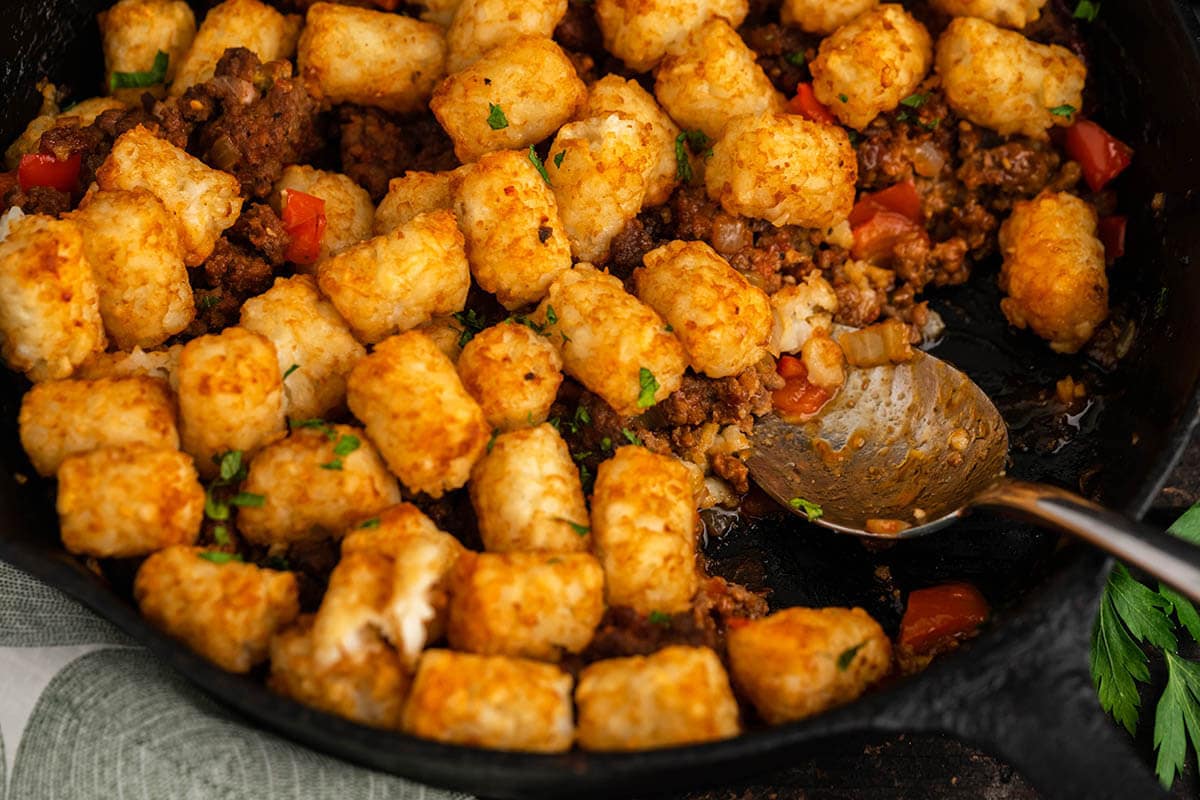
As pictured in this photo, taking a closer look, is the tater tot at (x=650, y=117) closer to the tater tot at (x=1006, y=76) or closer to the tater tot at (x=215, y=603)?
the tater tot at (x=1006, y=76)

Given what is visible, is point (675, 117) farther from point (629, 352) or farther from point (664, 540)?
point (664, 540)

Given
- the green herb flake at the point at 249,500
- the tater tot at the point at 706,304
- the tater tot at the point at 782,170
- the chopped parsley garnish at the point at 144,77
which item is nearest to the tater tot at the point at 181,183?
the chopped parsley garnish at the point at 144,77

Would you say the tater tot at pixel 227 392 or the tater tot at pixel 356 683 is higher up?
the tater tot at pixel 227 392

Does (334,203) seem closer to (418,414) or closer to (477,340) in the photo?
(477,340)

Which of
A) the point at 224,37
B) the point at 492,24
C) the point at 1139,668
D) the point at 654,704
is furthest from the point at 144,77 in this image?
the point at 1139,668

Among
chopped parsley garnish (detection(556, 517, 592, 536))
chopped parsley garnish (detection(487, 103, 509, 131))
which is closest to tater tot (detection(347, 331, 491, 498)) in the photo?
chopped parsley garnish (detection(556, 517, 592, 536))

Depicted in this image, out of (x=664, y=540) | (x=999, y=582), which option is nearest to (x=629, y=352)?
(x=664, y=540)
